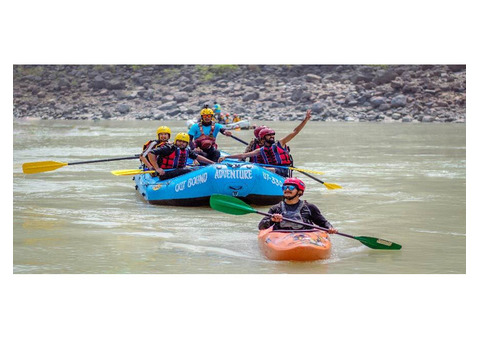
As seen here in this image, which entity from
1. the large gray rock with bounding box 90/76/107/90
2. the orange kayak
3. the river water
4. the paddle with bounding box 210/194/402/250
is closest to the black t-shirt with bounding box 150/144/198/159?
the river water

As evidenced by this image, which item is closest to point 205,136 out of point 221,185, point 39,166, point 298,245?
point 221,185

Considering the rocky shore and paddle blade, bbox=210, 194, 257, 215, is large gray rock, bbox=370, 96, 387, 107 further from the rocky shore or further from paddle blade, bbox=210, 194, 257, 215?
paddle blade, bbox=210, 194, 257, 215

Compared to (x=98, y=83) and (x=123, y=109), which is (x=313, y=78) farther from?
(x=98, y=83)

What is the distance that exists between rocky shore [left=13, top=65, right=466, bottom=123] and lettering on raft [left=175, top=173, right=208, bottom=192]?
23921 mm

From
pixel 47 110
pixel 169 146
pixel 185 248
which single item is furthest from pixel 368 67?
pixel 185 248

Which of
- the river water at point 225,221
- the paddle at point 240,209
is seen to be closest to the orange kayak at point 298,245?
the river water at point 225,221

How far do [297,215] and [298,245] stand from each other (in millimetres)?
462

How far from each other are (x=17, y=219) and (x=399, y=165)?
998 centimetres

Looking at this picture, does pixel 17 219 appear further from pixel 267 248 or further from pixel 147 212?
pixel 267 248

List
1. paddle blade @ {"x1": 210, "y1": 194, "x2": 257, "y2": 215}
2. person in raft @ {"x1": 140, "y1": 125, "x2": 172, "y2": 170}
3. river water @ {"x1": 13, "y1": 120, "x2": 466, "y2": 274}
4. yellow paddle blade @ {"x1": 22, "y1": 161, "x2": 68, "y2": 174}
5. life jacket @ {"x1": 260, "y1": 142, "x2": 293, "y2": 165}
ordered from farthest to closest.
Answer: life jacket @ {"x1": 260, "y1": 142, "x2": 293, "y2": 165} → person in raft @ {"x1": 140, "y1": 125, "x2": 172, "y2": 170} → yellow paddle blade @ {"x1": 22, "y1": 161, "x2": 68, "y2": 174} → paddle blade @ {"x1": 210, "y1": 194, "x2": 257, "y2": 215} → river water @ {"x1": 13, "y1": 120, "x2": 466, "y2": 274}

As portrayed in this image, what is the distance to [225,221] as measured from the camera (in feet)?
36.6

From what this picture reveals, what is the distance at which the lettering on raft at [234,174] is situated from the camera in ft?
37.9

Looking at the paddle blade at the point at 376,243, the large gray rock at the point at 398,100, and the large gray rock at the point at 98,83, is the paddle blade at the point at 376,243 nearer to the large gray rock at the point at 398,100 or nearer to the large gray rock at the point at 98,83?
the large gray rock at the point at 398,100

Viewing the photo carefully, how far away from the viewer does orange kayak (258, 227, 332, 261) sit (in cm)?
830
